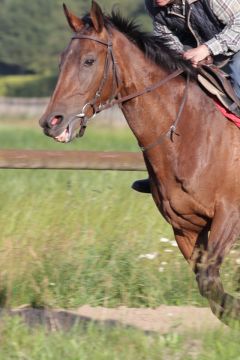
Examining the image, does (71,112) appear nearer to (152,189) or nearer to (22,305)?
(152,189)

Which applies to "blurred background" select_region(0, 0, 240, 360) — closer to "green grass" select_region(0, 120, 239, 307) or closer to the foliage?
"green grass" select_region(0, 120, 239, 307)

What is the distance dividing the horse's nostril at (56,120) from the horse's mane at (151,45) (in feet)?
2.33

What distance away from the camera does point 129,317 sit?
5.84 meters

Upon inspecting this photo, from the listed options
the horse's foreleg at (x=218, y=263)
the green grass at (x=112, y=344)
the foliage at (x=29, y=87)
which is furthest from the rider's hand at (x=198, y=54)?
the foliage at (x=29, y=87)

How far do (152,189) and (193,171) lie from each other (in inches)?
13.9

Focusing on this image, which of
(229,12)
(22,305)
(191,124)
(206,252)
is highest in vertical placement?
(229,12)

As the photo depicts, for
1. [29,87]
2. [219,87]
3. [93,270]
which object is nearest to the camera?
[219,87]

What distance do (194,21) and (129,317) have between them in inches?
75.6

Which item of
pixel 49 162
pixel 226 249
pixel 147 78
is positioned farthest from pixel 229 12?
pixel 49 162

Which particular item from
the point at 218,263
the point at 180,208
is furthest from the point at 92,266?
the point at 218,263

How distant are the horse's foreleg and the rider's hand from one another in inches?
36.3

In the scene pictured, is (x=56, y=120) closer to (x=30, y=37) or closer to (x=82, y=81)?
(x=82, y=81)

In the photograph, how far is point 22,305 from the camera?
6184mm

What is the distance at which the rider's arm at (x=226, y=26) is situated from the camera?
5.47 m
